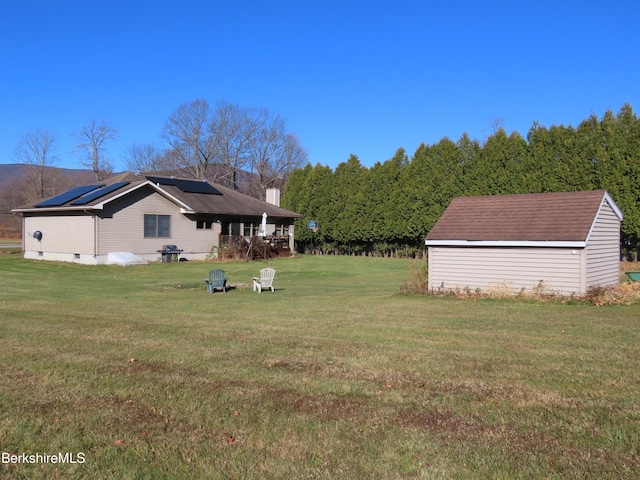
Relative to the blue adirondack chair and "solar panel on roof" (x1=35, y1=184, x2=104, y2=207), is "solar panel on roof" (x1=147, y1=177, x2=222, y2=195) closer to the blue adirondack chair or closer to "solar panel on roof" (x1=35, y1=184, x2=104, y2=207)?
"solar panel on roof" (x1=35, y1=184, x2=104, y2=207)

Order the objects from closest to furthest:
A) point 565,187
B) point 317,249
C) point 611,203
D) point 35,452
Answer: point 35,452 < point 611,203 < point 565,187 < point 317,249

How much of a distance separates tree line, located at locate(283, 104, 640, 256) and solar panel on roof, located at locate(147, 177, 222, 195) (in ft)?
28.1

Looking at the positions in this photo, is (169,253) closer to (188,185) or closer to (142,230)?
(142,230)

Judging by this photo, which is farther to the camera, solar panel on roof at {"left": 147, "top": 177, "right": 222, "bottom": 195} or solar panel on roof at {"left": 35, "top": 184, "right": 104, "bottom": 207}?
solar panel on roof at {"left": 147, "top": 177, "right": 222, "bottom": 195}

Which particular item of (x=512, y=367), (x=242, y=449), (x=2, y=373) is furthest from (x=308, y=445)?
(x=2, y=373)

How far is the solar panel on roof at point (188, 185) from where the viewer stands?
3560 centimetres

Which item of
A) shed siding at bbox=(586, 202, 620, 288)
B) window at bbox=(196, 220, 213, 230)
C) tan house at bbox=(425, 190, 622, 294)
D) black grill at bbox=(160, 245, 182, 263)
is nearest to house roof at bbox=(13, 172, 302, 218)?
window at bbox=(196, 220, 213, 230)

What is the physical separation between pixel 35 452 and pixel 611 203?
709 inches

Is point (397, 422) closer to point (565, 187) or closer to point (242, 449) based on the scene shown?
point (242, 449)

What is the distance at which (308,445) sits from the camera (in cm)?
438

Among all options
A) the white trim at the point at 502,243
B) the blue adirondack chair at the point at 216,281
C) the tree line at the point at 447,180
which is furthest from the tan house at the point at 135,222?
the white trim at the point at 502,243

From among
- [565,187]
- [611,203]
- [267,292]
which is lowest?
[267,292]

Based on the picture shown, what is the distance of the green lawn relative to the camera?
4.09 metres

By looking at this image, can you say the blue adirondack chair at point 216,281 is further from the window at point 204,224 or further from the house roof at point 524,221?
the window at point 204,224
